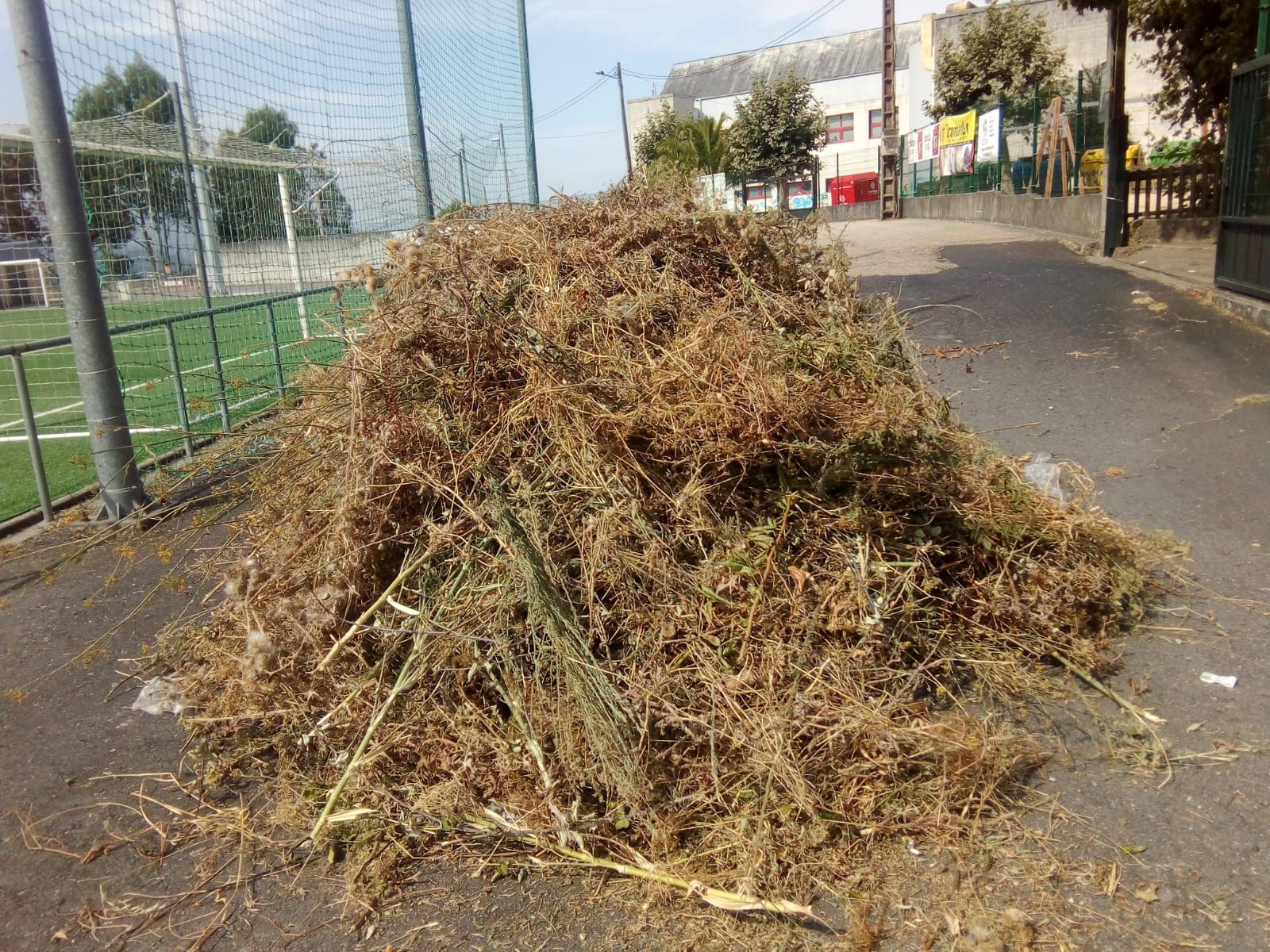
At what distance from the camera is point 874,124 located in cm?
5172

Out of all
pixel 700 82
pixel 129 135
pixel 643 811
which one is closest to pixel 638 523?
pixel 643 811

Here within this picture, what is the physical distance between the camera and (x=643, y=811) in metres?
2.63

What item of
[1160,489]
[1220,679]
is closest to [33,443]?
[1220,679]

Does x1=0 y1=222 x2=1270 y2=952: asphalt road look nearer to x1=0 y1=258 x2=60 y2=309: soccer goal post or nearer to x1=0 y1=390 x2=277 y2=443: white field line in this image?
x1=0 y1=390 x2=277 y2=443: white field line

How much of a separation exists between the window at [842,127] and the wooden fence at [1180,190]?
138 ft

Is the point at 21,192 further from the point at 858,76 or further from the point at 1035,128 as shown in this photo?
the point at 858,76

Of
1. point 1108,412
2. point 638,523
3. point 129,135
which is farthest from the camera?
point 129,135

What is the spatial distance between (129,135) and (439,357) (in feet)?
15.6

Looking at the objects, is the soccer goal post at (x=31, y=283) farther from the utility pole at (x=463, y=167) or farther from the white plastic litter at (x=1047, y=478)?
the white plastic litter at (x=1047, y=478)

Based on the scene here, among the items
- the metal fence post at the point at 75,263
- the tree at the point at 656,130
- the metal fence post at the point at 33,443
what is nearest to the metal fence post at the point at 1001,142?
the metal fence post at the point at 75,263

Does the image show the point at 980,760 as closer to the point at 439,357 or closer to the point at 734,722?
the point at 734,722

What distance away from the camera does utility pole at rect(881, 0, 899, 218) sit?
26234 mm

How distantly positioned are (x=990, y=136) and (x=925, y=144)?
704 centimetres

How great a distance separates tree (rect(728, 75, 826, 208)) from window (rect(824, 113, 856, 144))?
17871 millimetres
